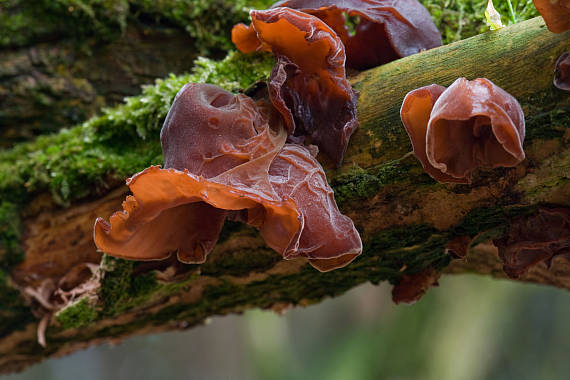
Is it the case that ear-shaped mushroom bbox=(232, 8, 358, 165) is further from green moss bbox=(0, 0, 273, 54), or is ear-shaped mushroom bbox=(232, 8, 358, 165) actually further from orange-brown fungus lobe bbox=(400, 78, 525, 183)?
green moss bbox=(0, 0, 273, 54)

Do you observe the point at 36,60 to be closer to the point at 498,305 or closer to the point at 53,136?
the point at 53,136

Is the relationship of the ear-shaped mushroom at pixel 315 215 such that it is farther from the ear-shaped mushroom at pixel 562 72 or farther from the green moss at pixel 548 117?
the ear-shaped mushroom at pixel 562 72

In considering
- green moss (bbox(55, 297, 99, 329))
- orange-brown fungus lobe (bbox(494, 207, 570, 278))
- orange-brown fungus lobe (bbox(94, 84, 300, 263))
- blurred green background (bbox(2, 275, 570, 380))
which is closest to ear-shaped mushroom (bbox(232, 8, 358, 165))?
orange-brown fungus lobe (bbox(94, 84, 300, 263))

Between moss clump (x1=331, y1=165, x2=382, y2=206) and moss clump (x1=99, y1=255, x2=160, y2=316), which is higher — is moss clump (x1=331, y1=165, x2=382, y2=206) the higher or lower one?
the higher one

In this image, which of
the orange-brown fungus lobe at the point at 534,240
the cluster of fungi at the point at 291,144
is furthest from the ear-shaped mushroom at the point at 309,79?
the orange-brown fungus lobe at the point at 534,240

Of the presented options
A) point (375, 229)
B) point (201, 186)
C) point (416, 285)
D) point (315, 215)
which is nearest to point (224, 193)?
point (201, 186)

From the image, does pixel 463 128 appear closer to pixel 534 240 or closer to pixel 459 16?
pixel 534 240

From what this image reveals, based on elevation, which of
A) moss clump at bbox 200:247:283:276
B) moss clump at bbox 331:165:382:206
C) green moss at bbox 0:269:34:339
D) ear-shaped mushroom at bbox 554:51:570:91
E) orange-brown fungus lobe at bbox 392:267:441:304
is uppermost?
ear-shaped mushroom at bbox 554:51:570:91
